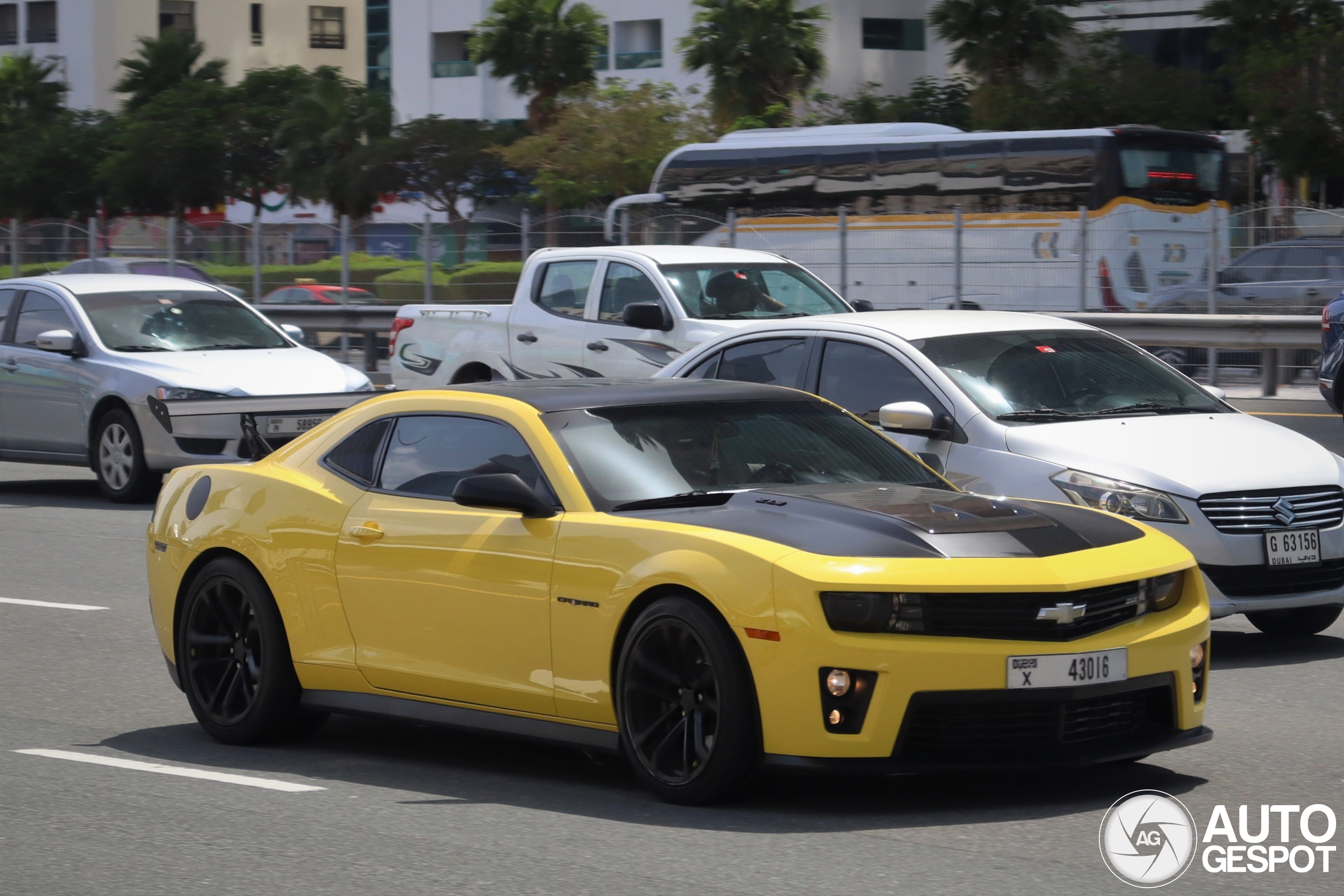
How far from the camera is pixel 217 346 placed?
1551 centimetres

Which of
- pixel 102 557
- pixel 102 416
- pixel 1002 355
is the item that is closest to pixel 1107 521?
pixel 1002 355

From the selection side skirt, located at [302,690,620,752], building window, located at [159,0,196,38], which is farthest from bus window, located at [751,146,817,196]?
building window, located at [159,0,196,38]

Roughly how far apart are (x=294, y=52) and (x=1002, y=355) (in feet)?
283

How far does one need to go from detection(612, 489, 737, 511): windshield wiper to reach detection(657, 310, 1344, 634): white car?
2.74m

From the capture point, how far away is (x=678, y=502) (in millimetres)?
6219

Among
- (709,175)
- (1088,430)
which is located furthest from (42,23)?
(1088,430)

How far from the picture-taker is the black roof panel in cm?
671

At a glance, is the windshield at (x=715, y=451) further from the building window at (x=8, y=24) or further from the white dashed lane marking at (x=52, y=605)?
the building window at (x=8, y=24)

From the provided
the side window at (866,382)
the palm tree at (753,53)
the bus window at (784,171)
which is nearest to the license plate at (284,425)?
the side window at (866,382)

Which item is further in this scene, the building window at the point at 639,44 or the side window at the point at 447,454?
the building window at the point at 639,44

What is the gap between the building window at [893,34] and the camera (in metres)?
65.7

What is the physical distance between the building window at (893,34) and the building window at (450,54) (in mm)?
16260

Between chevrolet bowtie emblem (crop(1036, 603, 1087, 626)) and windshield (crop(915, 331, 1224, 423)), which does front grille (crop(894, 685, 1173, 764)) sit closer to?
chevrolet bowtie emblem (crop(1036, 603, 1087, 626))

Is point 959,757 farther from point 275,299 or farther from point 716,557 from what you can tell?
point 275,299
